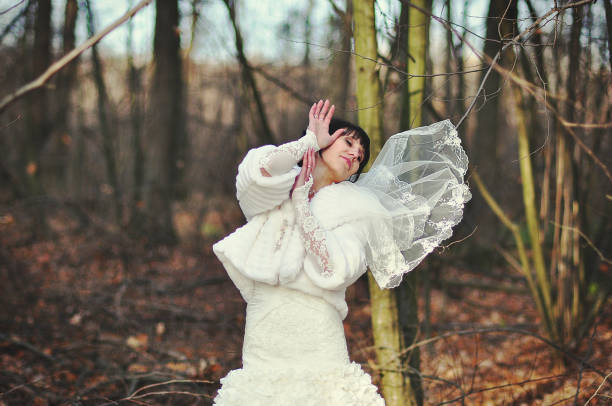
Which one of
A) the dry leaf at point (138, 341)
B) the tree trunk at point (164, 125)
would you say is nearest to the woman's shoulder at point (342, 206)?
the dry leaf at point (138, 341)

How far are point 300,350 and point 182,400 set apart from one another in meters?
1.84

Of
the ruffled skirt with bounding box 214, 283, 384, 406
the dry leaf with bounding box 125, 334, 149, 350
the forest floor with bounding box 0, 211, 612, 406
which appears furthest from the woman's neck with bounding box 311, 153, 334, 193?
the dry leaf with bounding box 125, 334, 149, 350

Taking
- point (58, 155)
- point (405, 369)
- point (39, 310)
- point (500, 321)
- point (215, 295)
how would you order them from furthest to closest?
point (58, 155), point (215, 295), point (500, 321), point (39, 310), point (405, 369)

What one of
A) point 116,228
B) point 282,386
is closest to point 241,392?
point 282,386

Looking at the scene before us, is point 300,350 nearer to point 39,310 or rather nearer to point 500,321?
point 39,310

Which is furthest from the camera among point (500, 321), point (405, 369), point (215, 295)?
point (215, 295)

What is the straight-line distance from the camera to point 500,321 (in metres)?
6.08

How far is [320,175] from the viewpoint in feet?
7.82

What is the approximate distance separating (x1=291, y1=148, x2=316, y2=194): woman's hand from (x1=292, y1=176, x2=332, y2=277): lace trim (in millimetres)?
29

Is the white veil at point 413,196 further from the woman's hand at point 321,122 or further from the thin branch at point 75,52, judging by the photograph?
the thin branch at point 75,52

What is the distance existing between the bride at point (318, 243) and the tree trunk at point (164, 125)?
637cm

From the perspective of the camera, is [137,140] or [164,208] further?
[137,140]

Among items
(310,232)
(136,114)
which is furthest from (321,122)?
(136,114)

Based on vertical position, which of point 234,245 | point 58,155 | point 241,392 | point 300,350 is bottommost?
point 241,392
